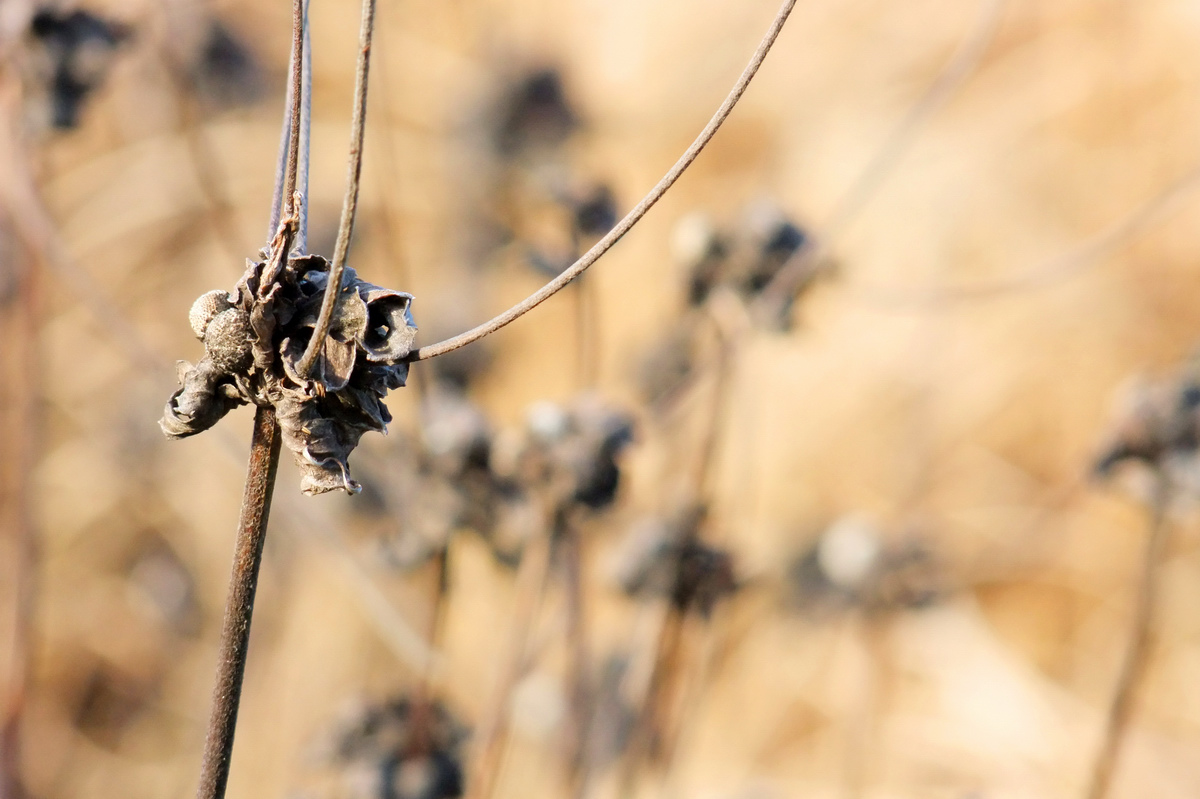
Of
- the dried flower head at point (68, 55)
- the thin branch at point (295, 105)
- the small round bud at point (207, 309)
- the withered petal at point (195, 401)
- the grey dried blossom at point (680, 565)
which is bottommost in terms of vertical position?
the withered petal at point (195, 401)

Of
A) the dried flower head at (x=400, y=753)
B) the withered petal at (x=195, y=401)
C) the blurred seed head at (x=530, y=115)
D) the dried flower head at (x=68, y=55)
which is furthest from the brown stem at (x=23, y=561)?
the blurred seed head at (x=530, y=115)

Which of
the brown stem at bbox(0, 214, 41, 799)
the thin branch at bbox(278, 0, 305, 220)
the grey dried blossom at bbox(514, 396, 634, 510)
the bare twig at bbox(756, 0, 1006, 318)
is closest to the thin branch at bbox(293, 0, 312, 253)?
the thin branch at bbox(278, 0, 305, 220)

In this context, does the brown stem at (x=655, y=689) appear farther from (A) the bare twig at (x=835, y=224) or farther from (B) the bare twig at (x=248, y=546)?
(B) the bare twig at (x=248, y=546)

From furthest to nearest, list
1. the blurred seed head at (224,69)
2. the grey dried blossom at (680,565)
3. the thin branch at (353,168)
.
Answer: the blurred seed head at (224,69) → the grey dried blossom at (680,565) → the thin branch at (353,168)

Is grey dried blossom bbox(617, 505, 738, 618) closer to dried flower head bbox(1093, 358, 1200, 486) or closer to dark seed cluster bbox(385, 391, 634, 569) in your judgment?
dark seed cluster bbox(385, 391, 634, 569)

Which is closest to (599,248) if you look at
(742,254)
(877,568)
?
(742,254)

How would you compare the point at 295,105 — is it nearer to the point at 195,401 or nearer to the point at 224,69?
the point at 195,401

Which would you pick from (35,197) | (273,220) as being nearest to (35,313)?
(35,197)

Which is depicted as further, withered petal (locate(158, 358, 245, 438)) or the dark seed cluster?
the dark seed cluster
